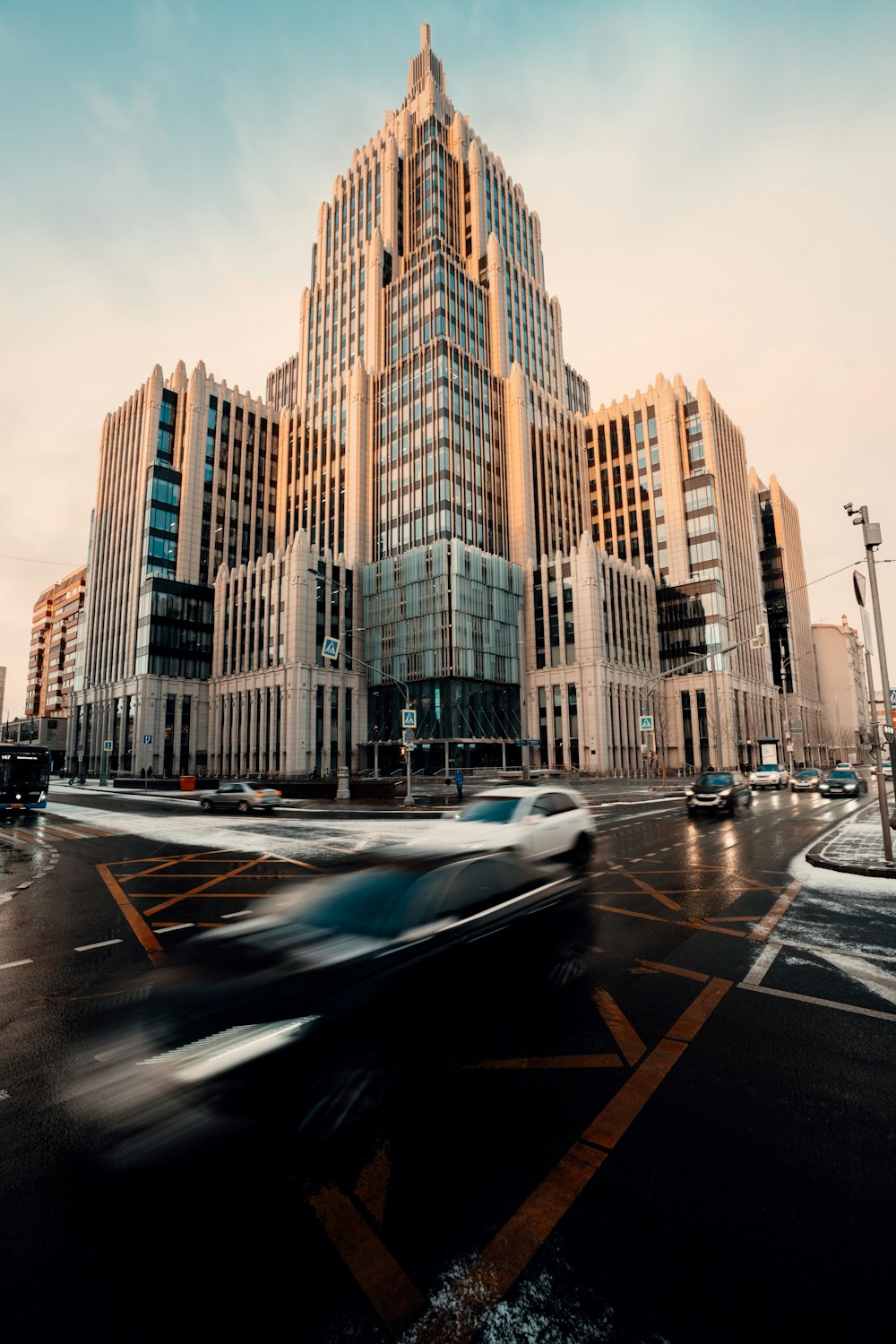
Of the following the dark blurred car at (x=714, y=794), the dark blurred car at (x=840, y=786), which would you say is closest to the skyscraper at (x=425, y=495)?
the dark blurred car at (x=840, y=786)

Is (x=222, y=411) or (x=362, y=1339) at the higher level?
(x=222, y=411)

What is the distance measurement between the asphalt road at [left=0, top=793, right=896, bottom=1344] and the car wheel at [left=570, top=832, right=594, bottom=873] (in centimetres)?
338

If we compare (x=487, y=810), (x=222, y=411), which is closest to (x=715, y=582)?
(x=222, y=411)

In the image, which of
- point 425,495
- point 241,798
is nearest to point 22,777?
point 241,798

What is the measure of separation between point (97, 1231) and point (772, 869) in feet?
40.0

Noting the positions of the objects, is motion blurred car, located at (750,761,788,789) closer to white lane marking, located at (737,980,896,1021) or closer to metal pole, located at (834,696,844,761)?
white lane marking, located at (737,980,896,1021)

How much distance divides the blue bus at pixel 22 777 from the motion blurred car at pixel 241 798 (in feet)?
24.5

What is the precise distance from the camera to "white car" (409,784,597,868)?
7.94m

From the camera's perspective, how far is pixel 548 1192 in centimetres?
305

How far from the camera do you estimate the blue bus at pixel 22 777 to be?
27406mm

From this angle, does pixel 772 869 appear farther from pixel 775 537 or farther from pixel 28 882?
pixel 775 537

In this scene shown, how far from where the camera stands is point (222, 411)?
78.9 metres

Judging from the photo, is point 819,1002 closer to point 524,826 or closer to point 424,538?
point 524,826

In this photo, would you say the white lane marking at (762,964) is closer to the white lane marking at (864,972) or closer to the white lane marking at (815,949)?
the white lane marking at (815,949)
